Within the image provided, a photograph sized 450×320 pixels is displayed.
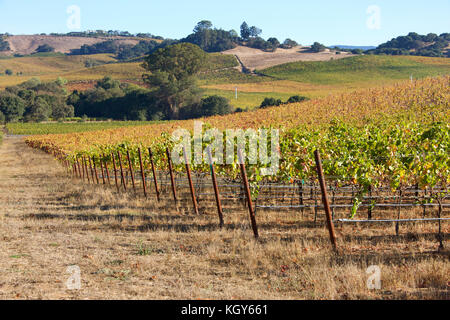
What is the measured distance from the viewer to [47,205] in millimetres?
14953

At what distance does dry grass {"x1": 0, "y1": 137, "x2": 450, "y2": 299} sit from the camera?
6.31 m

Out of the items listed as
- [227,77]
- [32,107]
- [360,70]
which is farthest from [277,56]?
[32,107]

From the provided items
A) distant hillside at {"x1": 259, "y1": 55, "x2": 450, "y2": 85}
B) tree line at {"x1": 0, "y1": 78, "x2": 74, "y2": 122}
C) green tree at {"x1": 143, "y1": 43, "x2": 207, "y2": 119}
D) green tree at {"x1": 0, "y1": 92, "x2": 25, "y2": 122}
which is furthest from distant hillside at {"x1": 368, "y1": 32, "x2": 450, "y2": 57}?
green tree at {"x1": 0, "y1": 92, "x2": 25, "y2": 122}

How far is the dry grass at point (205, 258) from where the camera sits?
20.7ft

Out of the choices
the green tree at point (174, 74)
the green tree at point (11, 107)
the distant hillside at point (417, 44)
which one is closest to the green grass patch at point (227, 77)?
the green tree at point (174, 74)

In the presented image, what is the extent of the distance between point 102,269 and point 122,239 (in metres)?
2.18

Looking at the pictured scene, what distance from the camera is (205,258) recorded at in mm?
8062

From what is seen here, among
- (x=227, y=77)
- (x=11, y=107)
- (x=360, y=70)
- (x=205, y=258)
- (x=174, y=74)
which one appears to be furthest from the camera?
(x=227, y=77)

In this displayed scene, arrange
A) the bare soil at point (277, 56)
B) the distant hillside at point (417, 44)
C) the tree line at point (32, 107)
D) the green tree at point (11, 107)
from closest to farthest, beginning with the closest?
the green tree at point (11, 107), the tree line at point (32, 107), the bare soil at point (277, 56), the distant hillside at point (417, 44)

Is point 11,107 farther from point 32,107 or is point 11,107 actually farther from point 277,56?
point 277,56

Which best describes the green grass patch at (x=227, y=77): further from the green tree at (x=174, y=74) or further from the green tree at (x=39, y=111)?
the green tree at (x=39, y=111)
